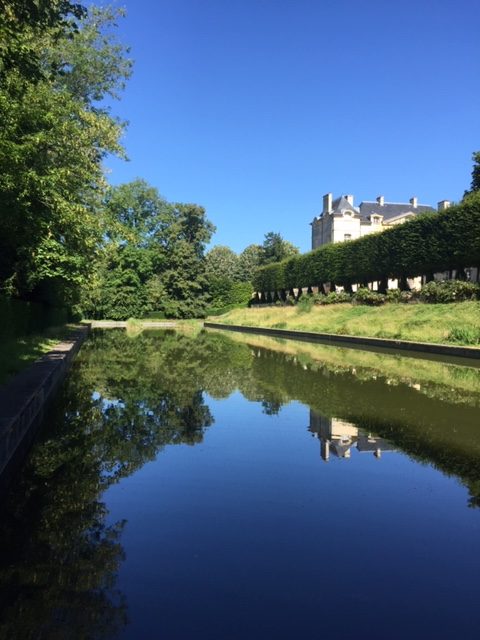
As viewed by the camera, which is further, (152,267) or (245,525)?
(152,267)

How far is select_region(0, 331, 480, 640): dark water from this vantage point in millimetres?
2955

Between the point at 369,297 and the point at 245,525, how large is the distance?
33248mm

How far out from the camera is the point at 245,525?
4.18m

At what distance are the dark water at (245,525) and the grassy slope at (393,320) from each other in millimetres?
14605

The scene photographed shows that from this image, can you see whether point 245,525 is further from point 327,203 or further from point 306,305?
point 327,203

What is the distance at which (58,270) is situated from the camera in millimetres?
19609

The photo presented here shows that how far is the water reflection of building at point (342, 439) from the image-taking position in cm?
647

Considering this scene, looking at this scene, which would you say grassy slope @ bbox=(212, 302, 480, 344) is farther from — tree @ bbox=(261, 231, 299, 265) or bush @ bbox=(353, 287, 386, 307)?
tree @ bbox=(261, 231, 299, 265)

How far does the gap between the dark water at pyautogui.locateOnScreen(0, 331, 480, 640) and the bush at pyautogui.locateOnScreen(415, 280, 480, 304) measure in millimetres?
19929

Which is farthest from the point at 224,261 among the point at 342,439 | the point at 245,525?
the point at 245,525

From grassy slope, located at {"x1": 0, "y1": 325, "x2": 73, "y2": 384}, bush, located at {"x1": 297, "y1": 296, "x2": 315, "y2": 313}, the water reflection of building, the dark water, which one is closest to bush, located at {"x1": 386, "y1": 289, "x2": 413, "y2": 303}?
bush, located at {"x1": 297, "y1": 296, "x2": 315, "y2": 313}

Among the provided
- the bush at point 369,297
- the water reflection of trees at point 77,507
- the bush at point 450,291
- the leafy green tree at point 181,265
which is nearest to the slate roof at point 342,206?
the leafy green tree at point 181,265

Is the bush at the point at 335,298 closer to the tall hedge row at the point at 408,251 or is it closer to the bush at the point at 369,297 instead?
the tall hedge row at the point at 408,251

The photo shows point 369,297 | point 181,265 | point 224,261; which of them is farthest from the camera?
point 224,261
